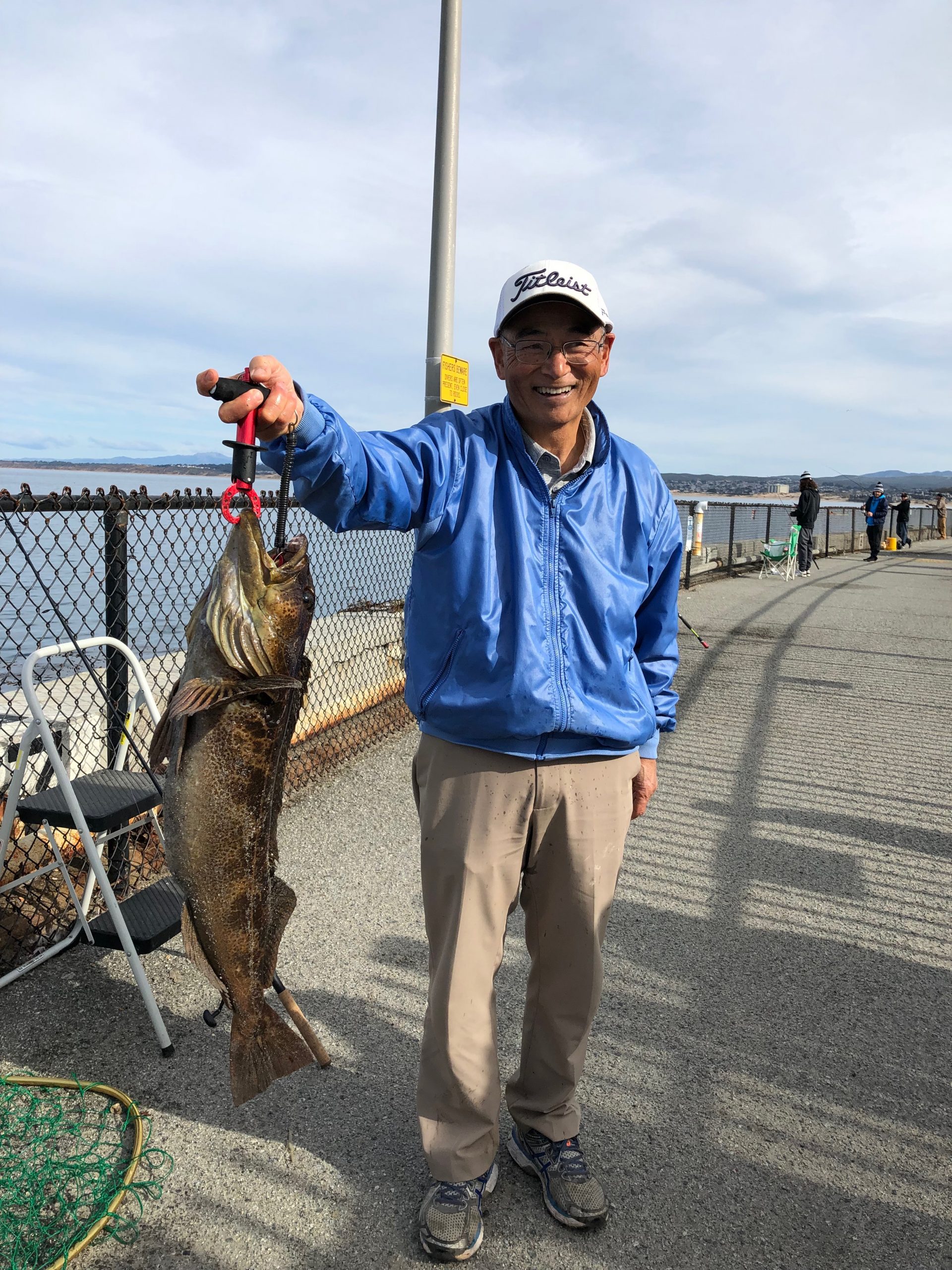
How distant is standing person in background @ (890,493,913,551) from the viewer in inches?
1242

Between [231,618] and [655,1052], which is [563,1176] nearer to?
[655,1052]

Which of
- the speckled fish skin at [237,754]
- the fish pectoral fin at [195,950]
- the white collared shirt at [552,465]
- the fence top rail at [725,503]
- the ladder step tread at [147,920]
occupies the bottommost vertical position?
the ladder step tread at [147,920]

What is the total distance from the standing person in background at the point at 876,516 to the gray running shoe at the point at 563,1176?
2629cm

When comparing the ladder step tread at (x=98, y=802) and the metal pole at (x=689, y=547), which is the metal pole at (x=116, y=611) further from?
the metal pole at (x=689, y=547)

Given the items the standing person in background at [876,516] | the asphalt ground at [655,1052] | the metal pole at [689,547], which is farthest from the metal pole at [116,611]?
the standing person in background at [876,516]

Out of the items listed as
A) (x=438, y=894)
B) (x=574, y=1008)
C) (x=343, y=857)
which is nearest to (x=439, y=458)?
(x=438, y=894)

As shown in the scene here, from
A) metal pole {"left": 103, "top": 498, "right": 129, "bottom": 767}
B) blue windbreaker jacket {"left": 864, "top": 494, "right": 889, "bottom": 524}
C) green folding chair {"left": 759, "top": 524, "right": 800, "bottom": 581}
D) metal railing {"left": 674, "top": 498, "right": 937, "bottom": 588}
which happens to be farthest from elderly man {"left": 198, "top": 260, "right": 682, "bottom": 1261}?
blue windbreaker jacket {"left": 864, "top": 494, "right": 889, "bottom": 524}

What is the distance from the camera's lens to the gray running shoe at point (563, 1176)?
2.59 meters

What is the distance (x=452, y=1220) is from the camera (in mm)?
2480

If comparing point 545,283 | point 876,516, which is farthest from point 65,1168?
point 876,516

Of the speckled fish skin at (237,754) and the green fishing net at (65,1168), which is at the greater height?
the speckled fish skin at (237,754)

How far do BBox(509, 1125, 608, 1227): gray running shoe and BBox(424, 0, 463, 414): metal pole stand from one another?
229 inches

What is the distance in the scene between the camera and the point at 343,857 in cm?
494

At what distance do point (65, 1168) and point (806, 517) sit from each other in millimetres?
20890
